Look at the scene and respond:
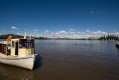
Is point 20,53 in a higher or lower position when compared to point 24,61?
higher

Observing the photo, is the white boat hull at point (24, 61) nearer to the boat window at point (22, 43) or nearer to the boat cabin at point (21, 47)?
the boat cabin at point (21, 47)

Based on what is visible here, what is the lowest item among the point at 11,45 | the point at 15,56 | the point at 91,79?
the point at 91,79

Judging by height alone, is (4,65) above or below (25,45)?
below

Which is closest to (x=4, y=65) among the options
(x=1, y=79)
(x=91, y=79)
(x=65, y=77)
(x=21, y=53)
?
(x=21, y=53)

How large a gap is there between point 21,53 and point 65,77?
23.2ft

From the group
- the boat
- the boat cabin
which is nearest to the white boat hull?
the boat

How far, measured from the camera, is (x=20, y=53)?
18906 millimetres

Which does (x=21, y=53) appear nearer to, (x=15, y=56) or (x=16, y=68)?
(x=15, y=56)

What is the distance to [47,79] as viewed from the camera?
51.2 ft

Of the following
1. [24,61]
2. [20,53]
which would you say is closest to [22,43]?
[20,53]

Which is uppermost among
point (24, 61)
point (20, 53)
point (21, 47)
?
point (21, 47)

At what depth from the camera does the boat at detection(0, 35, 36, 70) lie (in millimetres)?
17766

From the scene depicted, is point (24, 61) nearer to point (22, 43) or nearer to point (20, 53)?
point (20, 53)

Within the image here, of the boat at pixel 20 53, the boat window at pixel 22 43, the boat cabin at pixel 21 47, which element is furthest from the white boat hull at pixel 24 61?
the boat window at pixel 22 43
